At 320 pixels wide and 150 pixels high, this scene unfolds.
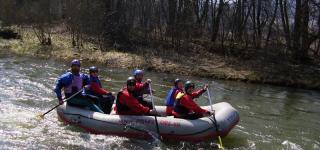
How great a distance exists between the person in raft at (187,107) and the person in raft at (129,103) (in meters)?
0.69

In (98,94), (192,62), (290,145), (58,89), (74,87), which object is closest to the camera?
(290,145)

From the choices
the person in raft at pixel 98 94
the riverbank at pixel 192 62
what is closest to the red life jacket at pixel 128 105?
the person in raft at pixel 98 94

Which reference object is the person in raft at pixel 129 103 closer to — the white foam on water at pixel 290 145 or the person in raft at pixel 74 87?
the person in raft at pixel 74 87

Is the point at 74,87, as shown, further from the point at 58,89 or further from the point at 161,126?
the point at 161,126

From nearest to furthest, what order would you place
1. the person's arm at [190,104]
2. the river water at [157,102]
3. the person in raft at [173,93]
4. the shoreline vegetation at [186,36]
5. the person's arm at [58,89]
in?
the river water at [157,102]
the person's arm at [190,104]
the person in raft at [173,93]
the person's arm at [58,89]
the shoreline vegetation at [186,36]

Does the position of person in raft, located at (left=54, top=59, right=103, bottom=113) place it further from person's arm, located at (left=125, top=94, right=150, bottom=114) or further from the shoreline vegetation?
the shoreline vegetation

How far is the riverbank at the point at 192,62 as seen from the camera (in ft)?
70.3

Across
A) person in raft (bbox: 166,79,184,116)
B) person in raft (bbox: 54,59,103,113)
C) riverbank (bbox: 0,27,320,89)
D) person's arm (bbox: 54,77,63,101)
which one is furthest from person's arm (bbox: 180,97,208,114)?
riverbank (bbox: 0,27,320,89)

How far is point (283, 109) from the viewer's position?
49.6ft

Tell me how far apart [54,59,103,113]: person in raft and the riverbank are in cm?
1064

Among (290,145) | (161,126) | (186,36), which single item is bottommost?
(290,145)

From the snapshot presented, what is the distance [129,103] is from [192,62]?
44.5 feet

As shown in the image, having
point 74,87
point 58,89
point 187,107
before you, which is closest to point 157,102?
point 74,87

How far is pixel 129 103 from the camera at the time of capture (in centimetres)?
1004
